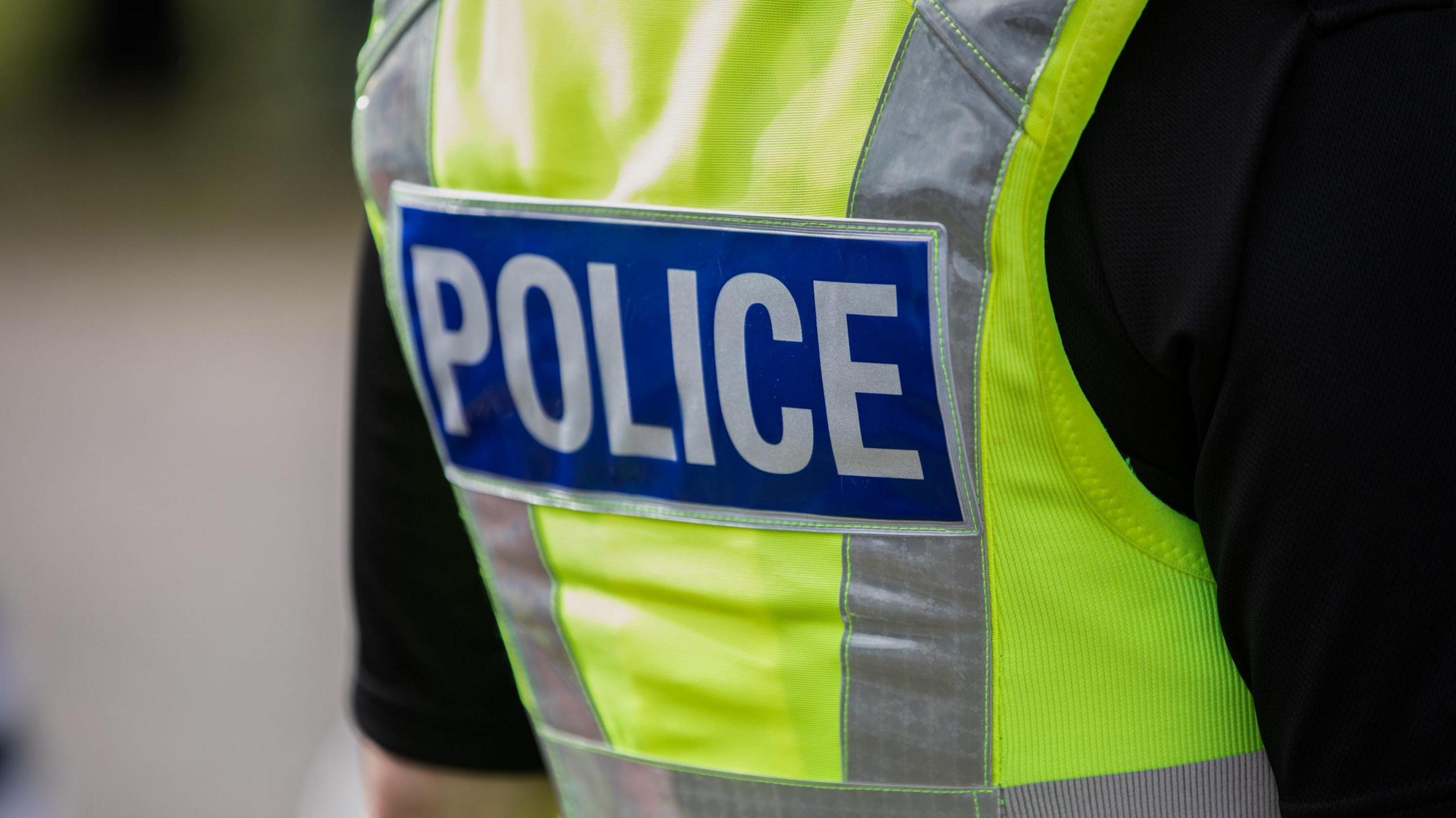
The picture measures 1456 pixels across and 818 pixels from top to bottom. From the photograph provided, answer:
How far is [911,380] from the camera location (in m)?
0.75

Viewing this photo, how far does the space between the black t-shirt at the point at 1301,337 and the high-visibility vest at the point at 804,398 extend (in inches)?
1.2

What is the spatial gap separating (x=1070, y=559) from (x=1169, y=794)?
0.51ft

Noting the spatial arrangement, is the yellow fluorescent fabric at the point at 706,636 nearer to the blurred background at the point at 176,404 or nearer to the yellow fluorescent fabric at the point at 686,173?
the yellow fluorescent fabric at the point at 686,173

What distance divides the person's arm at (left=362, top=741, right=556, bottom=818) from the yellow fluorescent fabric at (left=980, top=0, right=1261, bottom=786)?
528 mm

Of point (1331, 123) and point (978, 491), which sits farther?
point (978, 491)

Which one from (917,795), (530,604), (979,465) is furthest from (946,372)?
(530,604)

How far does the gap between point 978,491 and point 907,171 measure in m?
0.17

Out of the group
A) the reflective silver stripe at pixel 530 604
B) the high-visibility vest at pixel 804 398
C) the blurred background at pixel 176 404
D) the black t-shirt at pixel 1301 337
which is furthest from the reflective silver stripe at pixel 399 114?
the blurred background at pixel 176 404

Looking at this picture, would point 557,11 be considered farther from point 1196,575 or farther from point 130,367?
point 130,367

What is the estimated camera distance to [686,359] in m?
0.82

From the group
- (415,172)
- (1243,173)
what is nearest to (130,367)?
(415,172)

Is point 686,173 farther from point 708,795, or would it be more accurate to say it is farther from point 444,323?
point 708,795

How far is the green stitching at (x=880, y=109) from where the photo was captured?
0.73m

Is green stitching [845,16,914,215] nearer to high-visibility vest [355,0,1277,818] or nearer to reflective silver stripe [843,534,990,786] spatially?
high-visibility vest [355,0,1277,818]
